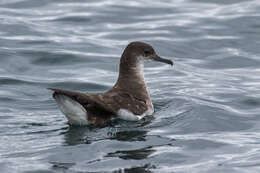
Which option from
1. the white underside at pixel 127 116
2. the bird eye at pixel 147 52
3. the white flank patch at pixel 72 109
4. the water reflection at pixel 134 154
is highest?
the bird eye at pixel 147 52

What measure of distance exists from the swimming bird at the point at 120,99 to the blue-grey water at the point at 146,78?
0.63ft

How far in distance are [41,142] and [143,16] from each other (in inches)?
410

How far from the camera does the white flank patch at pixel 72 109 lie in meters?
9.57

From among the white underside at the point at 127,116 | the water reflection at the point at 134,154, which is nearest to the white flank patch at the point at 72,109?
the white underside at the point at 127,116

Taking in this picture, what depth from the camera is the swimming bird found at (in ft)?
31.8

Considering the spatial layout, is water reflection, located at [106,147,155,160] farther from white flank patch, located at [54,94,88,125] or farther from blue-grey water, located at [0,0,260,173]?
white flank patch, located at [54,94,88,125]

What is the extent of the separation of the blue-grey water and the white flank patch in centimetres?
17

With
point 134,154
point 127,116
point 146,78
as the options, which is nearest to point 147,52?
point 127,116

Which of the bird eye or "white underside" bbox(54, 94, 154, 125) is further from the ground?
the bird eye

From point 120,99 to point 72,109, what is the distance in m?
0.98

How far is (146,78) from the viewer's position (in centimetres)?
1434

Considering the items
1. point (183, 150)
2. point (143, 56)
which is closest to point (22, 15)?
point (143, 56)

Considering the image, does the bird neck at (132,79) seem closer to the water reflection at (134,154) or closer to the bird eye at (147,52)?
the bird eye at (147,52)

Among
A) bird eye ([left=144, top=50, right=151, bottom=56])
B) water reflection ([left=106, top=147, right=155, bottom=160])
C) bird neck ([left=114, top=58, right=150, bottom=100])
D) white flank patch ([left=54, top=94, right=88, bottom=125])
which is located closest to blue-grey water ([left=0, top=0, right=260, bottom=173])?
water reflection ([left=106, top=147, right=155, bottom=160])
